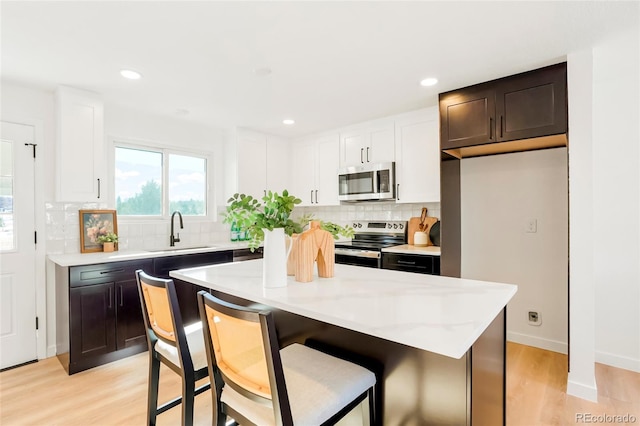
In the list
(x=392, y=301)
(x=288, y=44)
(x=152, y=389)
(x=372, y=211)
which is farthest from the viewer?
(x=372, y=211)

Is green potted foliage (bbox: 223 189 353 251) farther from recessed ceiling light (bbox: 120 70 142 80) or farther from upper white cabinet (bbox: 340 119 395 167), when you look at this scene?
Answer: upper white cabinet (bbox: 340 119 395 167)

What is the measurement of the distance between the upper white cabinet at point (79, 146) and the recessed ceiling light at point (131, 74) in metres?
0.62

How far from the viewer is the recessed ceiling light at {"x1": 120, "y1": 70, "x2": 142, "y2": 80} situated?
8.03 ft

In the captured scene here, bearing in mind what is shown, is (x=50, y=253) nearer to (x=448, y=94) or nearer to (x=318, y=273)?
(x=318, y=273)

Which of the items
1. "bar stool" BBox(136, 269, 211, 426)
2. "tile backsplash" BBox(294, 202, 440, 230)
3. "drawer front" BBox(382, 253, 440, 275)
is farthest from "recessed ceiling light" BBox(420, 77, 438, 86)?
"bar stool" BBox(136, 269, 211, 426)

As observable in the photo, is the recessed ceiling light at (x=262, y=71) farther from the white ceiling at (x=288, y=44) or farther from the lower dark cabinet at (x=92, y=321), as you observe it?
the lower dark cabinet at (x=92, y=321)

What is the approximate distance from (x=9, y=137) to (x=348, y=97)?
9.44ft

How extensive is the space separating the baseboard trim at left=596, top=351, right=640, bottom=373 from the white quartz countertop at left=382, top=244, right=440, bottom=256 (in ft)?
5.01

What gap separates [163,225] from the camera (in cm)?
363

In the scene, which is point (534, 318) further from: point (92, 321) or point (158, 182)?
point (158, 182)

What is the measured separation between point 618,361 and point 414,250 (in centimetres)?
180

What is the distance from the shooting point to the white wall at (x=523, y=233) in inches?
113

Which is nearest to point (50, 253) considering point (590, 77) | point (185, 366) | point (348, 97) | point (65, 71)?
point (65, 71)

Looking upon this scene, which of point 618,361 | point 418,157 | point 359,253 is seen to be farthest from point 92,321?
point 618,361
